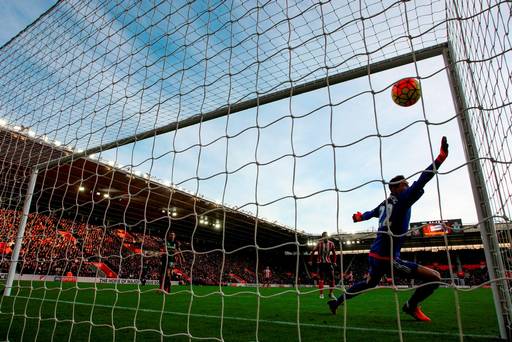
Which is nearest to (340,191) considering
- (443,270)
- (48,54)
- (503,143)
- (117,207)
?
(503,143)

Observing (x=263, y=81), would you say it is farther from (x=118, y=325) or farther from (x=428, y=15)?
(x=118, y=325)

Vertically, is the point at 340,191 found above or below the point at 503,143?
below

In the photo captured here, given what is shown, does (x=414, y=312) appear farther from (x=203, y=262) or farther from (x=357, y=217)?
(x=203, y=262)

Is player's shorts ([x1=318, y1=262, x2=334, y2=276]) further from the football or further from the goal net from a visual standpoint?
the football

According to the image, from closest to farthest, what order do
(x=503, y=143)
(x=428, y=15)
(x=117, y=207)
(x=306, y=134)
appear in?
(x=503, y=143)
(x=428, y=15)
(x=306, y=134)
(x=117, y=207)

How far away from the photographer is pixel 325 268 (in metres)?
7.96

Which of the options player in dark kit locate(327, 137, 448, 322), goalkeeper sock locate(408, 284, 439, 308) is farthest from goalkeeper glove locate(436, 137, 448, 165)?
goalkeeper sock locate(408, 284, 439, 308)

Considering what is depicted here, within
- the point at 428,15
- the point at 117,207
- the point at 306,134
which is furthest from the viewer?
the point at 117,207

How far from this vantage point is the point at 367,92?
2.33 m

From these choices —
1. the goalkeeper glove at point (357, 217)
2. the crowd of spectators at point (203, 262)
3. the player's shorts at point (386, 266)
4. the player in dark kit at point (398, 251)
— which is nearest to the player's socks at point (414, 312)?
the player in dark kit at point (398, 251)

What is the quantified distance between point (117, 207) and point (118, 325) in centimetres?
2012

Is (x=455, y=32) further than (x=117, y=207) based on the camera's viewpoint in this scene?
No

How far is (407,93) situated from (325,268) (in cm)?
563

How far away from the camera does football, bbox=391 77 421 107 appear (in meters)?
3.26
